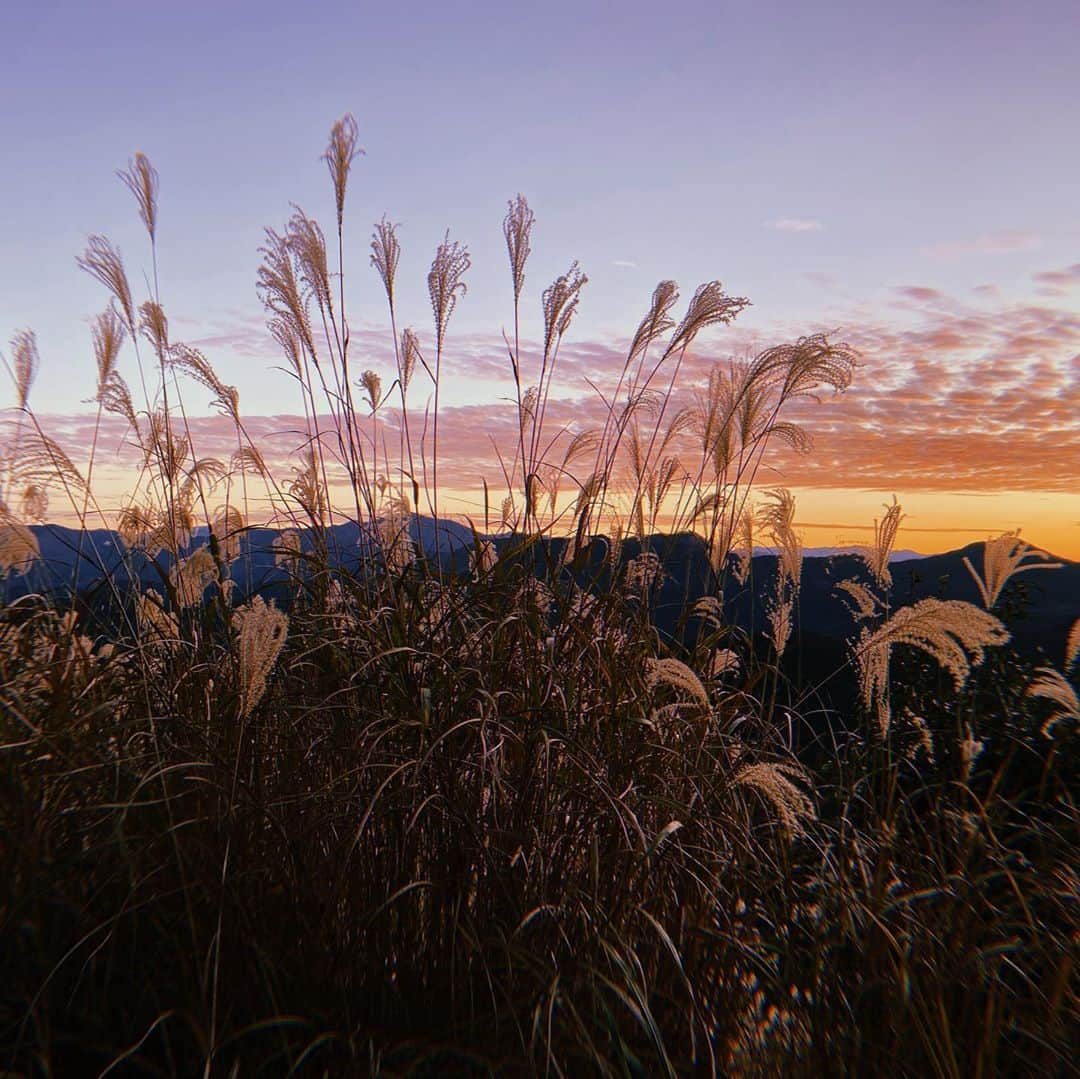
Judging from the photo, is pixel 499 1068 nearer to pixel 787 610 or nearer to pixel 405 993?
pixel 405 993

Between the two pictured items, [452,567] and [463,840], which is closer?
[463,840]

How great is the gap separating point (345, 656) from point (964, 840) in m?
1.92

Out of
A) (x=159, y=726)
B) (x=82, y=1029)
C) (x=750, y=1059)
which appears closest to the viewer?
(x=750, y=1059)

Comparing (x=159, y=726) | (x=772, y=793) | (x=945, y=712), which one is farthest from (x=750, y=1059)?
(x=945, y=712)

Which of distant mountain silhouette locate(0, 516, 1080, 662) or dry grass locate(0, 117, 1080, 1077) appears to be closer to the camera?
dry grass locate(0, 117, 1080, 1077)

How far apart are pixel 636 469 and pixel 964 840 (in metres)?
1.79

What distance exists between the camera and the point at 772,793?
1962 mm

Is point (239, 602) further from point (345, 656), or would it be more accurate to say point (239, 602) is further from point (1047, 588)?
point (1047, 588)

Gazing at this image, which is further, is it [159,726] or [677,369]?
[677,369]

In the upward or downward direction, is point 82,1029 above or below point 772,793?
below

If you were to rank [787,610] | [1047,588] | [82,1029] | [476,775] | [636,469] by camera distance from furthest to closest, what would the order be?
[1047,588] < [636,469] < [787,610] < [476,775] < [82,1029]

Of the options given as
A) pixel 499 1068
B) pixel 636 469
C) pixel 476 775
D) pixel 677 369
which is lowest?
pixel 499 1068

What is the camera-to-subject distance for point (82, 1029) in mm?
1947

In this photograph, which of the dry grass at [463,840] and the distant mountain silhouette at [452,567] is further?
the distant mountain silhouette at [452,567]
